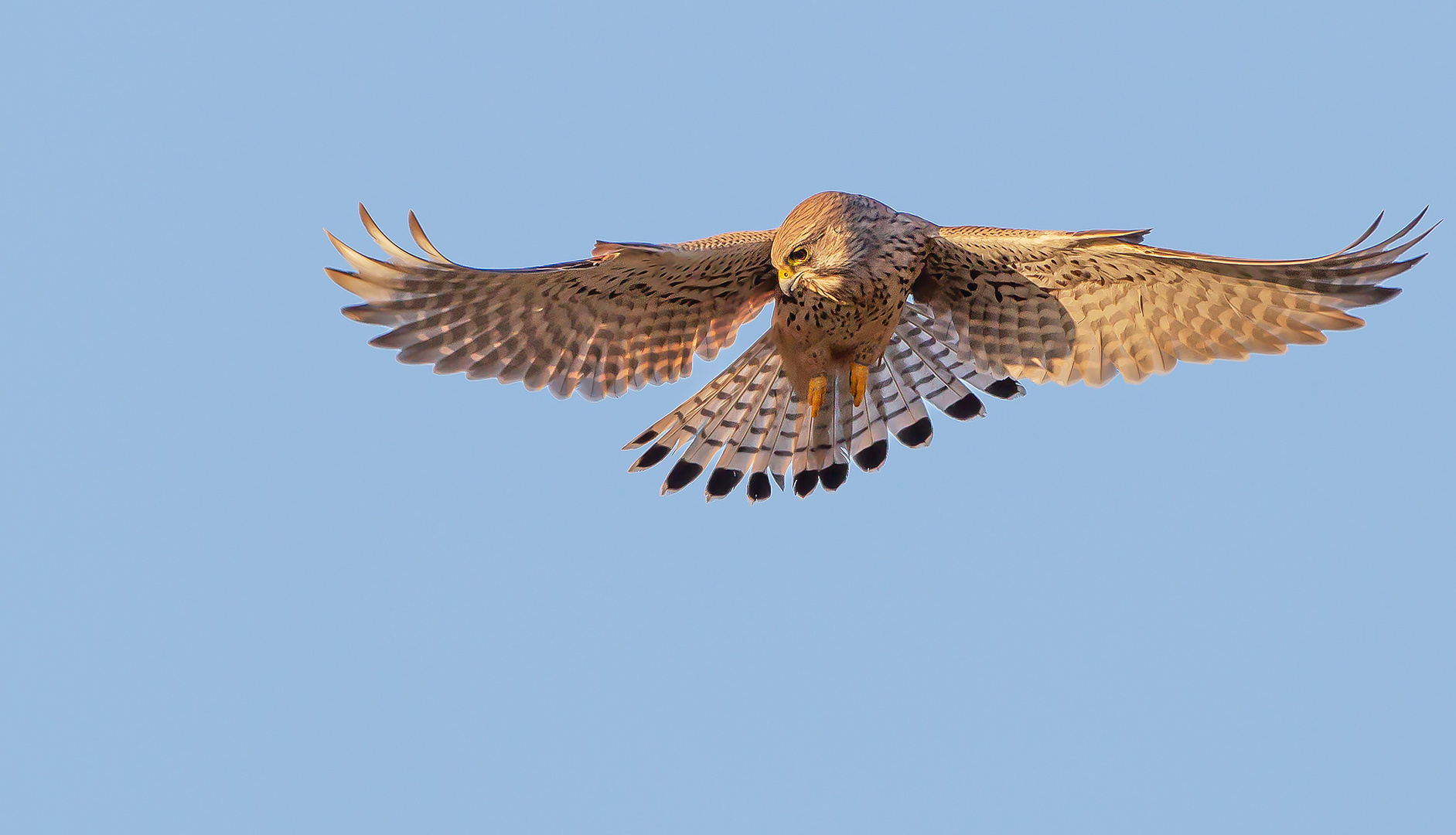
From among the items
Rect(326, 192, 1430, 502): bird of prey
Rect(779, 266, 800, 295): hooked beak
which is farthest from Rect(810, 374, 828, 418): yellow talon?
Rect(779, 266, 800, 295): hooked beak

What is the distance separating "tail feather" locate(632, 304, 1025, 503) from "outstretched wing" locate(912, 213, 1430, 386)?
0.24 metres

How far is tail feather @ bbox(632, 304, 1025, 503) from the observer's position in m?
8.81

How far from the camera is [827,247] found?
751cm

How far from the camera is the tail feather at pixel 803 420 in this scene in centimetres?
881

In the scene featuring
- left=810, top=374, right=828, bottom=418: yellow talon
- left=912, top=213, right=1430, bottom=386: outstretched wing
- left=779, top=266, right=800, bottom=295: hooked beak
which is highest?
left=912, top=213, right=1430, bottom=386: outstretched wing

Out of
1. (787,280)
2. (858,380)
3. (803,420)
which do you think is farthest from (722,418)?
(787,280)

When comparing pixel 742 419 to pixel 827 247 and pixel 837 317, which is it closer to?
pixel 837 317

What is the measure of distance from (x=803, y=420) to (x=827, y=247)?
5.46 ft

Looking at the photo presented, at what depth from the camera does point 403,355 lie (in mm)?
7809

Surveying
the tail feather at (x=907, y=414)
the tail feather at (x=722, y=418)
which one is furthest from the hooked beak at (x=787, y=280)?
the tail feather at (x=907, y=414)

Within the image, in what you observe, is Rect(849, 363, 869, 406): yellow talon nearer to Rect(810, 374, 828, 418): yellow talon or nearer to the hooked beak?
Rect(810, 374, 828, 418): yellow talon

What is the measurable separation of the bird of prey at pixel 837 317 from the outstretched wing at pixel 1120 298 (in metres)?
0.01

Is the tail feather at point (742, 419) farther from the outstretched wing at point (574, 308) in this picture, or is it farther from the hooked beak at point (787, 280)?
the hooked beak at point (787, 280)

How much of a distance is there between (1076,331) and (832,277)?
179 centimetres
